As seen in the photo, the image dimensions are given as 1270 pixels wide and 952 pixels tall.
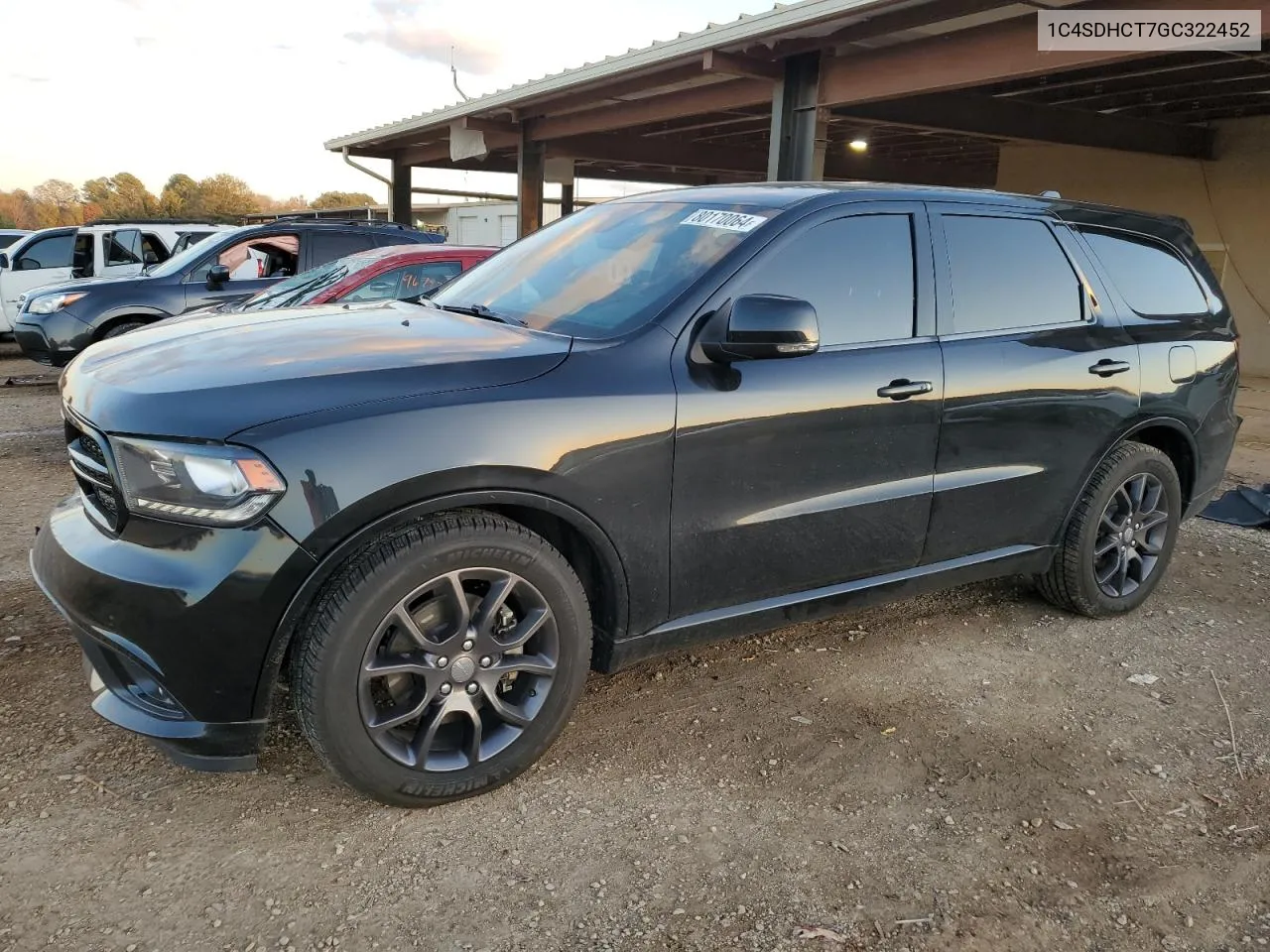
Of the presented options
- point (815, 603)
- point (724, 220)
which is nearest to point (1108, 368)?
point (815, 603)

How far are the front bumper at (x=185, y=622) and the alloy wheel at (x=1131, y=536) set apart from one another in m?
3.45

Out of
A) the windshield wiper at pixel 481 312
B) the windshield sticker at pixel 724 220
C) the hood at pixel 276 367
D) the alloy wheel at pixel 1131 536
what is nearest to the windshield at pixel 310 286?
the windshield wiper at pixel 481 312

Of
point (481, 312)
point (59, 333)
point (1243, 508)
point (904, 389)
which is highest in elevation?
point (481, 312)

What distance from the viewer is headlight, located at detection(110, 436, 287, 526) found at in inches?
90.4

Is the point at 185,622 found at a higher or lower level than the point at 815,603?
higher

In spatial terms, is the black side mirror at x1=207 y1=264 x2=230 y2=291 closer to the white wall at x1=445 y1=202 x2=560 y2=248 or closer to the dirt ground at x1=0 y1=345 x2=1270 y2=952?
the dirt ground at x1=0 y1=345 x2=1270 y2=952

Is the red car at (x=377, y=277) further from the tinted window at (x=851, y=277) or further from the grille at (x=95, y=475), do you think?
the grille at (x=95, y=475)

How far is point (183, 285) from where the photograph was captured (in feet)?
29.0

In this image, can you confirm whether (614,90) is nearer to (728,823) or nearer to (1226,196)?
→ (1226,196)

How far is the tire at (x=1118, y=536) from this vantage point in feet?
13.3

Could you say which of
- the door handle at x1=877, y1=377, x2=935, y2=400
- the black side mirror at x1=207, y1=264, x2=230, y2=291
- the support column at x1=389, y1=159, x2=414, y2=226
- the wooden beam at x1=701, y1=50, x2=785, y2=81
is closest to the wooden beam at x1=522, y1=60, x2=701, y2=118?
the wooden beam at x1=701, y1=50, x2=785, y2=81

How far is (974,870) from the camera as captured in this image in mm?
2545

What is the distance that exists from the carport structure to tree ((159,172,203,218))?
1655 inches

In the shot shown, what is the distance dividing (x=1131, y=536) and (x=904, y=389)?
68.9 inches
